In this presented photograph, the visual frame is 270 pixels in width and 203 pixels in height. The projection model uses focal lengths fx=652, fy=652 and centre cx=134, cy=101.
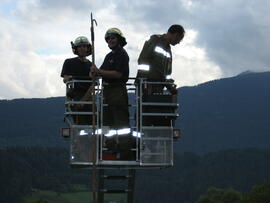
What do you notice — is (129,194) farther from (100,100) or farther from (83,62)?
(83,62)

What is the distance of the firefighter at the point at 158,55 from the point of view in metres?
10.9

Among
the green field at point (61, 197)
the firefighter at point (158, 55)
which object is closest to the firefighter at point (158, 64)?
the firefighter at point (158, 55)

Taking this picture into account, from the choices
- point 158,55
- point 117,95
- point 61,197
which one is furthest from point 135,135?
point 61,197

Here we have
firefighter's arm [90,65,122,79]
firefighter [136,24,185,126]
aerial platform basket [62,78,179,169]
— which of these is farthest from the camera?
firefighter [136,24,185,126]

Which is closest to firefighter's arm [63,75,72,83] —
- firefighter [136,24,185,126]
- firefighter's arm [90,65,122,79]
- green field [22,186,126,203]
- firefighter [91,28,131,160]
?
firefighter [91,28,131,160]

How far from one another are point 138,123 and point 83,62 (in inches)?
70.9

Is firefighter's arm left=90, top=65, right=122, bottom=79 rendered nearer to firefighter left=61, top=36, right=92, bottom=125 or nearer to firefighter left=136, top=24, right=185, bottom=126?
firefighter left=136, top=24, right=185, bottom=126

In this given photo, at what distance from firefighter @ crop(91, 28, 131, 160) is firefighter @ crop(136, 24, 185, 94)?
583 millimetres

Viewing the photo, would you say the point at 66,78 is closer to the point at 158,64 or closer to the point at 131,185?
the point at 158,64

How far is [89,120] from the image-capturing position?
10781 millimetres

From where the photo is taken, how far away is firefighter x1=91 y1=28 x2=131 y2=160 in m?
10.4

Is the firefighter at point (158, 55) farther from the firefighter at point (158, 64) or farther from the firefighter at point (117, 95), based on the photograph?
the firefighter at point (117, 95)

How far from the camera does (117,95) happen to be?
410 inches

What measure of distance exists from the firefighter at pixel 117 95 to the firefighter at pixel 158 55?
1.91 ft
